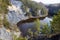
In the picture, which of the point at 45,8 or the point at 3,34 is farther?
the point at 45,8

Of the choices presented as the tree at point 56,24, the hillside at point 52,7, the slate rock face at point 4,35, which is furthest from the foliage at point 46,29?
the hillside at point 52,7

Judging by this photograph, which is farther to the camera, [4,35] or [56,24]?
[56,24]

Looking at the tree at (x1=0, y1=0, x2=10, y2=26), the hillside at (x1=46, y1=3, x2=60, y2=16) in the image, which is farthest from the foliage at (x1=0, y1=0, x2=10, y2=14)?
the hillside at (x1=46, y1=3, x2=60, y2=16)

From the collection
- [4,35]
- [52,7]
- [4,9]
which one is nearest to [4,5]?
[4,9]

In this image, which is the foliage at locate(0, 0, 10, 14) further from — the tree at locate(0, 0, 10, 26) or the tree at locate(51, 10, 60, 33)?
the tree at locate(51, 10, 60, 33)

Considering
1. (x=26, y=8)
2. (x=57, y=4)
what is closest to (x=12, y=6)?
(x=26, y=8)

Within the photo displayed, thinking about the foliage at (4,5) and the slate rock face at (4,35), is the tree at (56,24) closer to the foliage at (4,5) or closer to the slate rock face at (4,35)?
the slate rock face at (4,35)

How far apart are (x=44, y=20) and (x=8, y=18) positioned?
2.48ft

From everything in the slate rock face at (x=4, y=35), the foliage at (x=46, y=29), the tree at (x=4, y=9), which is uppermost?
the tree at (x=4, y=9)

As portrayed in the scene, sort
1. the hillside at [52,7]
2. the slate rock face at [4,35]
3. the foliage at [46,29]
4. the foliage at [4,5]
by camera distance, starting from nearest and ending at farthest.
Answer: the slate rock face at [4,35] < the foliage at [46,29] < the foliage at [4,5] < the hillside at [52,7]

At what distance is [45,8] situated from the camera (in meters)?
4.00

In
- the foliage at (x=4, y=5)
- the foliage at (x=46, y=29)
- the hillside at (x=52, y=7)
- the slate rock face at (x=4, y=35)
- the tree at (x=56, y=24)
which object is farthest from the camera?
the hillside at (x=52, y=7)

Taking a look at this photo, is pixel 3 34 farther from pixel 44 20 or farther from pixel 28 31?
pixel 44 20

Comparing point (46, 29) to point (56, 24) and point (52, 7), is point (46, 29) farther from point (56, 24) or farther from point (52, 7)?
point (52, 7)
